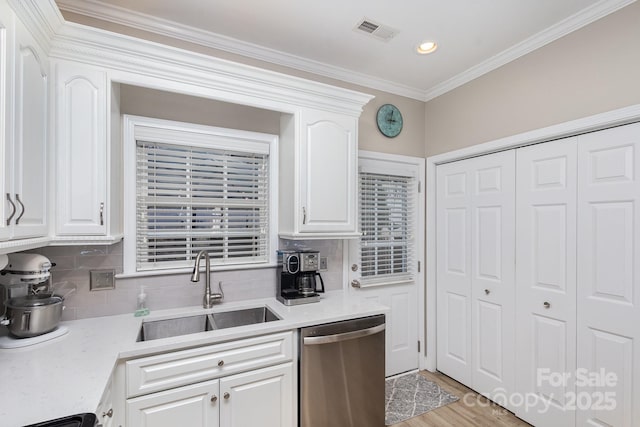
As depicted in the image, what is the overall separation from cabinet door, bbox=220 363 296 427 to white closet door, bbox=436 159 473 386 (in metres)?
1.72

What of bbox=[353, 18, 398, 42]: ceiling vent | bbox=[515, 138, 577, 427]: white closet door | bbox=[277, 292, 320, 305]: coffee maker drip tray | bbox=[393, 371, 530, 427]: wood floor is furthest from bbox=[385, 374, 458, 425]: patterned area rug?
bbox=[353, 18, 398, 42]: ceiling vent

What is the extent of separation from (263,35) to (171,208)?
1373 millimetres

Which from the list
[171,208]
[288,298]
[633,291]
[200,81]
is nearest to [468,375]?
[633,291]

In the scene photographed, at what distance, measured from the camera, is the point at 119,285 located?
2.00 meters

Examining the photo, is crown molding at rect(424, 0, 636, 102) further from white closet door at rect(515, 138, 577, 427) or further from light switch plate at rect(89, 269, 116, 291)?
light switch plate at rect(89, 269, 116, 291)

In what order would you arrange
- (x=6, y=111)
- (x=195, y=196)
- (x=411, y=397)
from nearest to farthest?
(x=6, y=111)
(x=195, y=196)
(x=411, y=397)

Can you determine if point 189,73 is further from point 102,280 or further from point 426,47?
point 426,47

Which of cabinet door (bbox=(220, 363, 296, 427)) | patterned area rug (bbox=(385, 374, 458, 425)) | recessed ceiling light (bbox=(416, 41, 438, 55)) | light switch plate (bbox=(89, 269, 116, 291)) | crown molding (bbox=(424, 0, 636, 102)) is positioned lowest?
patterned area rug (bbox=(385, 374, 458, 425))

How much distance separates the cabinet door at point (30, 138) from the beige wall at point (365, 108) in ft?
1.97

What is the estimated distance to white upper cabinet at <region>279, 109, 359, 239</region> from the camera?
87.5 inches

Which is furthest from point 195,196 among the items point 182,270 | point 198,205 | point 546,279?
point 546,279

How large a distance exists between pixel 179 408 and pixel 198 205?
48.4 inches

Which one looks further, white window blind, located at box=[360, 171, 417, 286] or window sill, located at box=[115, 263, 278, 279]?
white window blind, located at box=[360, 171, 417, 286]

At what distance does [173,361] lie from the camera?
1.58 meters
